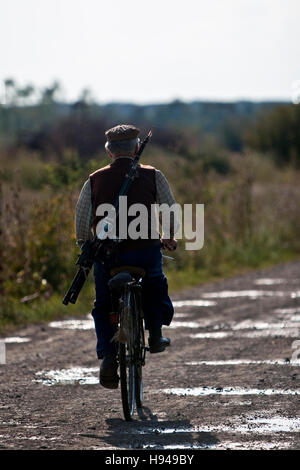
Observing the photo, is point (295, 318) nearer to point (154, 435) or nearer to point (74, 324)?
point (74, 324)

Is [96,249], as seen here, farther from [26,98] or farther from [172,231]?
[26,98]

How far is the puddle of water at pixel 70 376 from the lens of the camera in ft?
29.4

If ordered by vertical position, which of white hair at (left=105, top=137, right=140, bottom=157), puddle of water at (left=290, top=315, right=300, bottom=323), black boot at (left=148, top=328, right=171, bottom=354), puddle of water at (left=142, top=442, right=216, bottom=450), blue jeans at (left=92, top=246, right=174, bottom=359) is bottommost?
puddle of water at (left=290, top=315, right=300, bottom=323)

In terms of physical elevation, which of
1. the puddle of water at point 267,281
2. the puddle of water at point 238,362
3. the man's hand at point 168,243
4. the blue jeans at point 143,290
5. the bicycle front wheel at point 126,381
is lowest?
the puddle of water at point 238,362

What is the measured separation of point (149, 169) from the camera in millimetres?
7703

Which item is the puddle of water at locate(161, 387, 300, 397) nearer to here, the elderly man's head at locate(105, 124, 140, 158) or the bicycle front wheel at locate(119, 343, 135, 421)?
the bicycle front wheel at locate(119, 343, 135, 421)

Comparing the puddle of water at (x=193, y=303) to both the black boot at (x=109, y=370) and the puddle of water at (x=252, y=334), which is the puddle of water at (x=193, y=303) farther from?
the black boot at (x=109, y=370)

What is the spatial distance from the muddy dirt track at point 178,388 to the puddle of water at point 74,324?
0.04 ft

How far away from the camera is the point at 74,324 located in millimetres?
12789

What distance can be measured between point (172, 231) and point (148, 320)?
0.68m

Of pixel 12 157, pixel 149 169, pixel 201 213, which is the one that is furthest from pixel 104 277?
pixel 12 157

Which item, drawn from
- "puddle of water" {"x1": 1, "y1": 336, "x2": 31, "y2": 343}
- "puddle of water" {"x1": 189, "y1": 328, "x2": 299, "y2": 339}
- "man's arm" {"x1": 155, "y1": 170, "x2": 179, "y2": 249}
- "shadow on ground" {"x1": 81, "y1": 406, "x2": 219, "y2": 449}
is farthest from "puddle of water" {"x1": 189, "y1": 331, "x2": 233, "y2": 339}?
"shadow on ground" {"x1": 81, "y1": 406, "x2": 219, "y2": 449}

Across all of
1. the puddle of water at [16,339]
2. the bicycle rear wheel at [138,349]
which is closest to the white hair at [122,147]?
the bicycle rear wheel at [138,349]

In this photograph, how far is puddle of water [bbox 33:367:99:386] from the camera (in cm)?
896
